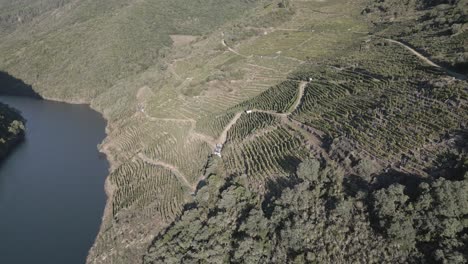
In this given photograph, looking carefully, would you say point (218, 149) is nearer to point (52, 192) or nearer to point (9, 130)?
point (52, 192)

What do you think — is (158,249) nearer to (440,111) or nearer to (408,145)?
(408,145)

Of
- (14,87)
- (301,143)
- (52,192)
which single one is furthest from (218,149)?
(14,87)

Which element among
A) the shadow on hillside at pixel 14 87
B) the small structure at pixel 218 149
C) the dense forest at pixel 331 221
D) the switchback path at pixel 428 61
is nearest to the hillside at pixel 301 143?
the dense forest at pixel 331 221

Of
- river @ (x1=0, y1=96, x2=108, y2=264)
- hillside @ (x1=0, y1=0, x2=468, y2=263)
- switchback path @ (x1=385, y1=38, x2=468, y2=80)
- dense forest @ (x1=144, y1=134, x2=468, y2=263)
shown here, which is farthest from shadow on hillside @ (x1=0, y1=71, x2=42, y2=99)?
switchback path @ (x1=385, y1=38, x2=468, y2=80)

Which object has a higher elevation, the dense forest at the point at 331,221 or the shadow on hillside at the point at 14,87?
the dense forest at the point at 331,221

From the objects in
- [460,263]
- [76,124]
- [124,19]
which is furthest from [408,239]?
[124,19]

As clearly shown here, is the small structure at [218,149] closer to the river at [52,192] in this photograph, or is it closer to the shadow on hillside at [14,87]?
the river at [52,192]
